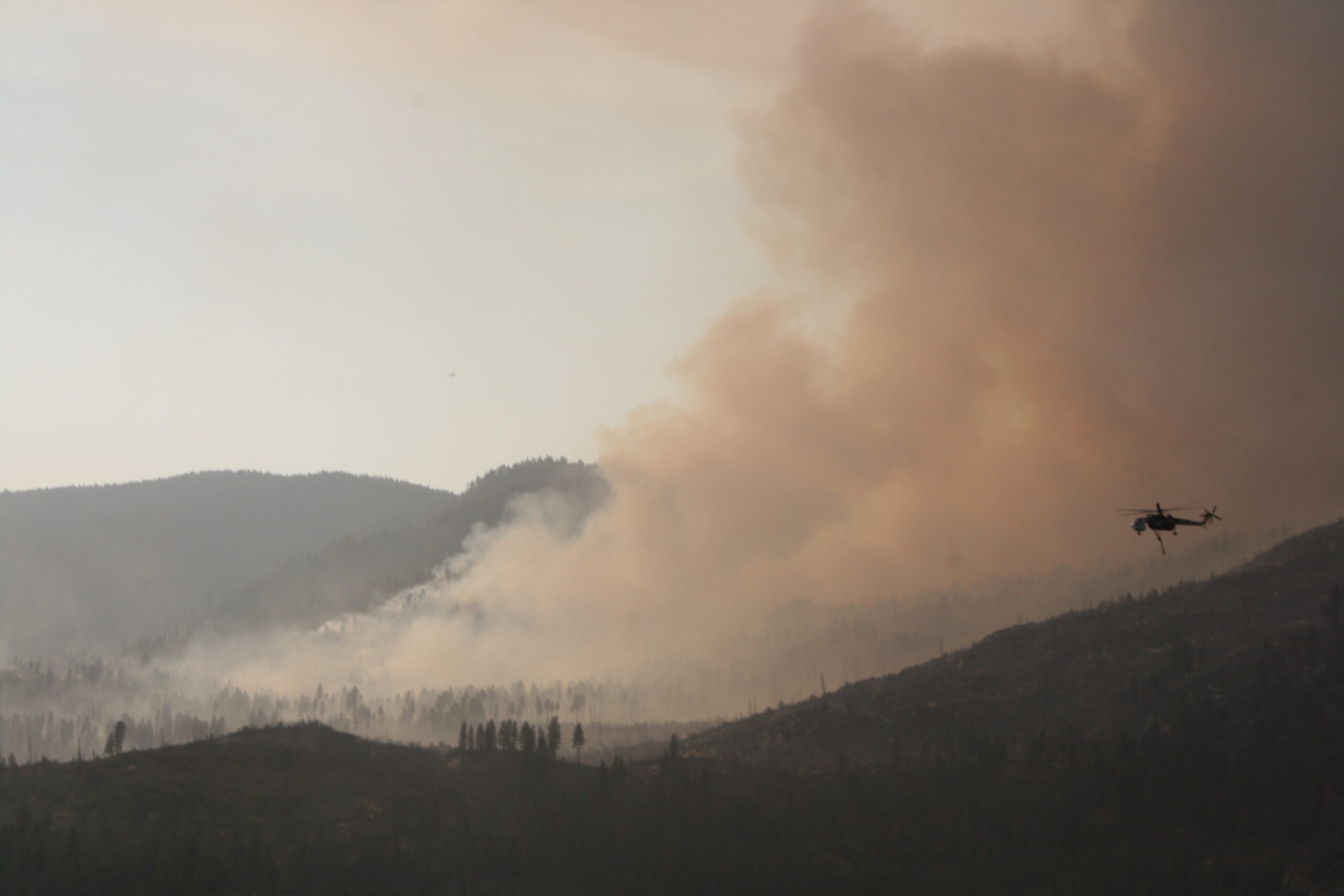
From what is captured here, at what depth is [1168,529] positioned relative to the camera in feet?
563
